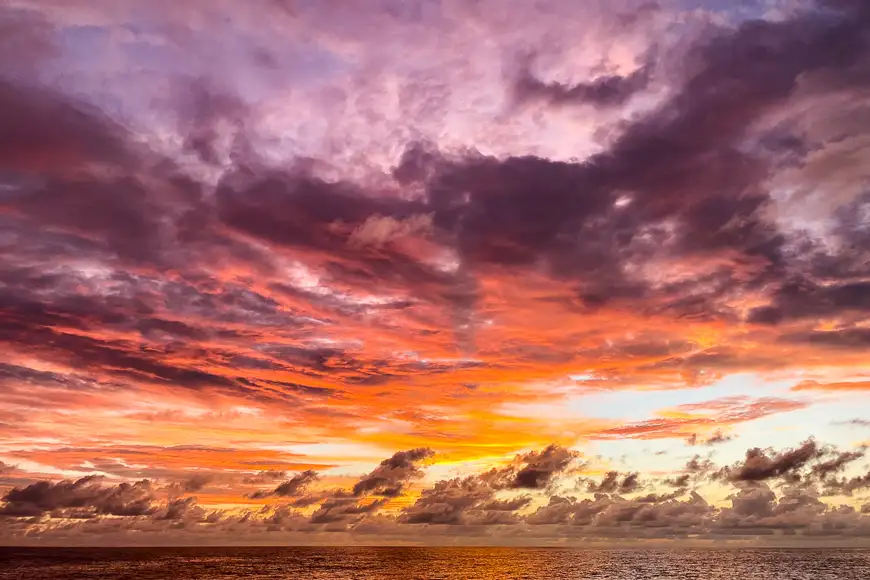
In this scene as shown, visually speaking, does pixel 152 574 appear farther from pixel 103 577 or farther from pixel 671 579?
pixel 671 579

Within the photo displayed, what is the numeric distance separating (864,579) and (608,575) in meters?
70.1

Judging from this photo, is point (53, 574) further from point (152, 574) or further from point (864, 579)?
point (864, 579)

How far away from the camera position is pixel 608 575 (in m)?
189

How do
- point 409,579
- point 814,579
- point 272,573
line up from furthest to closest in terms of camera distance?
point 272,573 → point 814,579 → point 409,579

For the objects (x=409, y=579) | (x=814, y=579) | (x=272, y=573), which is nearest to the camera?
(x=409, y=579)

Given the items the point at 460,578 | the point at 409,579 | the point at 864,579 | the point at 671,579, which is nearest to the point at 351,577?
the point at 409,579

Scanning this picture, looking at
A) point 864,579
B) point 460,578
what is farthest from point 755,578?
point 460,578

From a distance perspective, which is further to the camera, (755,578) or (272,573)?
(272,573)

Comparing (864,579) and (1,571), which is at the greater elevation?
(1,571)

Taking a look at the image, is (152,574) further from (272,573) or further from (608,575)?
(608,575)

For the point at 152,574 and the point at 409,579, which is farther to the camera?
the point at 152,574

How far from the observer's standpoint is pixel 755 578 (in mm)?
180875

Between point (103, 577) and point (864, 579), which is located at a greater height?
point (103, 577)

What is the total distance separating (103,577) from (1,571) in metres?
40.7
